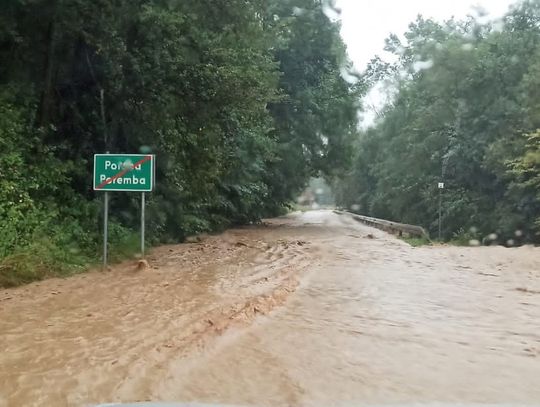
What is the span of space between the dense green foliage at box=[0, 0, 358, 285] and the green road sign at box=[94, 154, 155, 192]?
1.33 meters

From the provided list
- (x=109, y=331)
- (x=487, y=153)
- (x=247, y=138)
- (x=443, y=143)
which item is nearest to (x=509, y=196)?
(x=487, y=153)

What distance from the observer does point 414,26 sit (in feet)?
161

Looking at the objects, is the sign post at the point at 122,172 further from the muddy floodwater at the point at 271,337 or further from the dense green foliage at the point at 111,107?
the muddy floodwater at the point at 271,337

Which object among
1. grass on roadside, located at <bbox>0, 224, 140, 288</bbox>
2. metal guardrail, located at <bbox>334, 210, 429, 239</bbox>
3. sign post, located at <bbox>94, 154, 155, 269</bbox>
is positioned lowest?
metal guardrail, located at <bbox>334, 210, 429, 239</bbox>

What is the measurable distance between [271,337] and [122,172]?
22.4ft

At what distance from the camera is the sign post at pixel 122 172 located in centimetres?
1309

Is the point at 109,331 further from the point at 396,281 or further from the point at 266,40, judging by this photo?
the point at 266,40

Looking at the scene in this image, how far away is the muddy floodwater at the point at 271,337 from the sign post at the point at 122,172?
1.76 metres

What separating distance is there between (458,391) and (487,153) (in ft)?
95.9

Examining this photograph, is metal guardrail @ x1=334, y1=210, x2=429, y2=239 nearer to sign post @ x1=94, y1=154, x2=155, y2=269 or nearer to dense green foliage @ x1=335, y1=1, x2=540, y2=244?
dense green foliage @ x1=335, y1=1, x2=540, y2=244

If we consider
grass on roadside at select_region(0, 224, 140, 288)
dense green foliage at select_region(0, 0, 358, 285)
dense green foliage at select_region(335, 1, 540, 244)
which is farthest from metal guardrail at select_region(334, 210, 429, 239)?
grass on roadside at select_region(0, 224, 140, 288)

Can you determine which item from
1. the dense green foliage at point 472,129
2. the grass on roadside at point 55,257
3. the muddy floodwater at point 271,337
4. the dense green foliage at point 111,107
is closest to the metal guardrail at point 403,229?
the dense green foliage at point 472,129

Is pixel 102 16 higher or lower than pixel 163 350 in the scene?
higher

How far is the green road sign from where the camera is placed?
1309 cm
